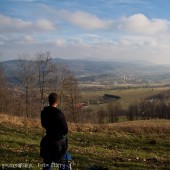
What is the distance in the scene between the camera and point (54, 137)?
29.5 feet

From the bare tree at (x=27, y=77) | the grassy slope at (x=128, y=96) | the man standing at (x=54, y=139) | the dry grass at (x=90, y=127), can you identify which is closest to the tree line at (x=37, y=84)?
the bare tree at (x=27, y=77)

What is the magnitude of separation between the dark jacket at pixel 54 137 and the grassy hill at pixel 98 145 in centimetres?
267

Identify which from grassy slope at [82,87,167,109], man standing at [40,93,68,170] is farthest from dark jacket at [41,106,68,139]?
grassy slope at [82,87,167,109]

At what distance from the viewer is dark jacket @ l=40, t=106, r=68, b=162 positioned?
8.98 meters

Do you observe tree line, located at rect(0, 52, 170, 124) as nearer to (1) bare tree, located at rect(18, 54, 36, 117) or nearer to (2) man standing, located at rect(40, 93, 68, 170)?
(1) bare tree, located at rect(18, 54, 36, 117)

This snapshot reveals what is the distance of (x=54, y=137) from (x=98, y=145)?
41.4 feet

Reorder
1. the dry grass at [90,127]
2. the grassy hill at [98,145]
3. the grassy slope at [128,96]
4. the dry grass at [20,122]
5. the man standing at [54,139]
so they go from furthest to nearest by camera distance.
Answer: the grassy slope at [128,96], the dry grass at [90,127], the dry grass at [20,122], the grassy hill at [98,145], the man standing at [54,139]

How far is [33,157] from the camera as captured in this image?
45.2ft

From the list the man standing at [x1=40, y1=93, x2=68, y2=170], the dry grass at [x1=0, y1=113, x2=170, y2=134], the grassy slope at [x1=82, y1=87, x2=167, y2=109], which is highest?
the man standing at [x1=40, y1=93, x2=68, y2=170]

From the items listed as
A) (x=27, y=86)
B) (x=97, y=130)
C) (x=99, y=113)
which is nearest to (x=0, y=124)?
(x=97, y=130)

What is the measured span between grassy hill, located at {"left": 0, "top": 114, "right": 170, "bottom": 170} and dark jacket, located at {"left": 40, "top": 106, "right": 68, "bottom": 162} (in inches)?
A: 105

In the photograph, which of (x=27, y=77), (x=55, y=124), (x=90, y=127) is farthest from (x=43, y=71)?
(x=55, y=124)

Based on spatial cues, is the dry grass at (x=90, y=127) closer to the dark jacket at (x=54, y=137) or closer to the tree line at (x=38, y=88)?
the dark jacket at (x=54, y=137)

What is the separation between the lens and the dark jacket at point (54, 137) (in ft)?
29.5
